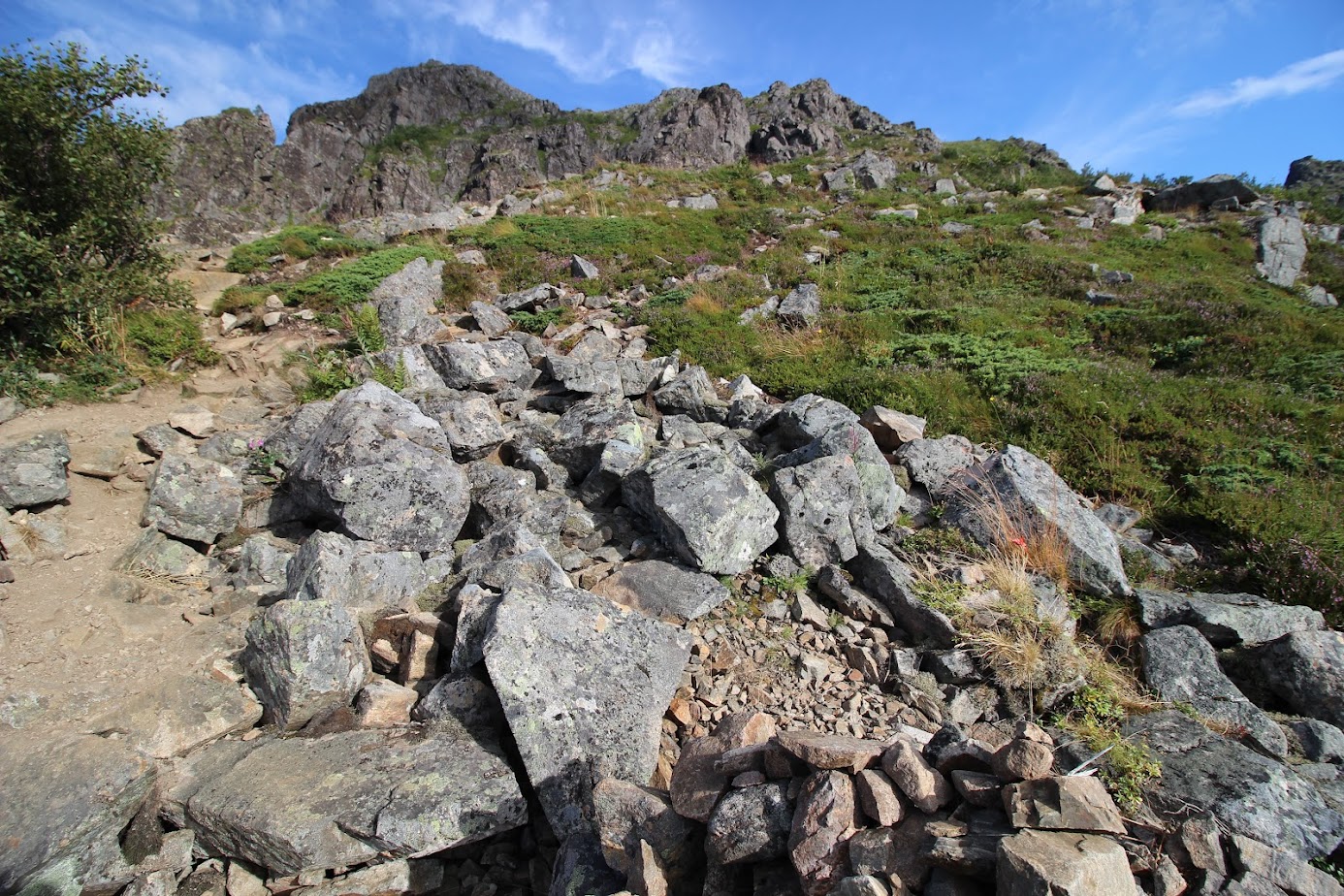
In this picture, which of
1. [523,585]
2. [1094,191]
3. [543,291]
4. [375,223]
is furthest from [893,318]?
[1094,191]

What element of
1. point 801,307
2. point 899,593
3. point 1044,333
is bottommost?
point 899,593

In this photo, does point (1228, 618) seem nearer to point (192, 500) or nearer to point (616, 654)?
point (616, 654)

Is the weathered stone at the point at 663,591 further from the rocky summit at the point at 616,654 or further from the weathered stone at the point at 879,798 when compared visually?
the weathered stone at the point at 879,798

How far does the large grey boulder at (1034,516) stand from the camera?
19.5ft

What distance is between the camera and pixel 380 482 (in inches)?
231

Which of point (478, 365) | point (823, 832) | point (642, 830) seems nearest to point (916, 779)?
point (823, 832)

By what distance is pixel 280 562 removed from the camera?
5.83 m

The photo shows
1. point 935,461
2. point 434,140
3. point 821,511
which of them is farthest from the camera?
point 434,140

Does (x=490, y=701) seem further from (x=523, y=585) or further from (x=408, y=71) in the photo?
(x=408, y=71)

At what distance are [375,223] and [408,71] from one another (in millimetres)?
129736

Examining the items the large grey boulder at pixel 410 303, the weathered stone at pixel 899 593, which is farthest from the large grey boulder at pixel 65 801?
the large grey boulder at pixel 410 303

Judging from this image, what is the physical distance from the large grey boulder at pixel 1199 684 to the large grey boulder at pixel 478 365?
863 cm

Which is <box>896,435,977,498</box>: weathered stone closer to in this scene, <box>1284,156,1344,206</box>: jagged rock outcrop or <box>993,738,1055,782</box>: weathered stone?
<box>993,738,1055,782</box>: weathered stone

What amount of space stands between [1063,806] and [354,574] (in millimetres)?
5318
